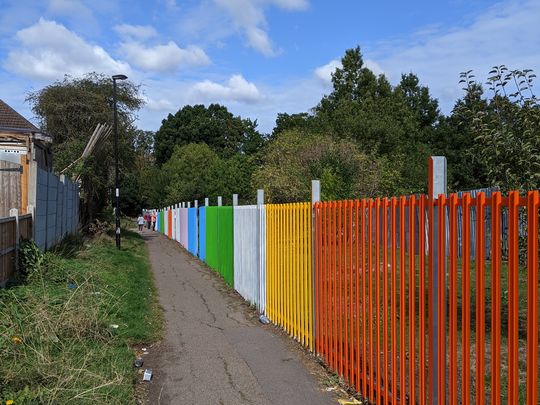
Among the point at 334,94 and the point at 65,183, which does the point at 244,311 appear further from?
the point at 334,94

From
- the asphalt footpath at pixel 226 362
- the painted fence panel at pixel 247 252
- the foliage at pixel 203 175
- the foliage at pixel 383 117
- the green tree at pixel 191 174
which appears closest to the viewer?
the asphalt footpath at pixel 226 362

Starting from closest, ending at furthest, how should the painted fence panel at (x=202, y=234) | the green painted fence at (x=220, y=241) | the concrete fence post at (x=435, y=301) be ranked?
the concrete fence post at (x=435, y=301), the green painted fence at (x=220, y=241), the painted fence panel at (x=202, y=234)

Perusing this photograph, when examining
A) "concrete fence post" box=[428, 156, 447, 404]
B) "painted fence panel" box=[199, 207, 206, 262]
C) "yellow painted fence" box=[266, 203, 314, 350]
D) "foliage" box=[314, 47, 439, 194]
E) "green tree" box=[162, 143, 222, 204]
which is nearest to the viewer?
"concrete fence post" box=[428, 156, 447, 404]

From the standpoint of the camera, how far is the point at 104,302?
786 centimetres

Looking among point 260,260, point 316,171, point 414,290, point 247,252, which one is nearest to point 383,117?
point 316,171

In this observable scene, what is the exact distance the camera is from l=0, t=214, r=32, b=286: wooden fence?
839 cm

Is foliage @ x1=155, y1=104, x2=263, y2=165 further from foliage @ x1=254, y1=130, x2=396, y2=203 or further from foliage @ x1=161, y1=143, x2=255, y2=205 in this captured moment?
foliage @ x1=254, y1=130, x2=396, y2=203

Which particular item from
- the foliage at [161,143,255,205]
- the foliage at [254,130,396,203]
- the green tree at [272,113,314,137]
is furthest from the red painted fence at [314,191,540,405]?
the green tree at [272,113,314,137]

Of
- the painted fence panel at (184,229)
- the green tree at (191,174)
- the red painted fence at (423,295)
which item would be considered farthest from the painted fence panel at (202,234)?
the green tree at (191,174)

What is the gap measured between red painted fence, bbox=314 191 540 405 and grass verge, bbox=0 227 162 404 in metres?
2.15

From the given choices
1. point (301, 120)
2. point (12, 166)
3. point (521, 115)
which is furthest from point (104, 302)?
point (301, 120)

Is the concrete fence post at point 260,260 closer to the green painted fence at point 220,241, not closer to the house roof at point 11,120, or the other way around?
the green painted fence at point 220,241

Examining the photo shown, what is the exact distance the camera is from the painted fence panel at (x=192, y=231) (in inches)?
828

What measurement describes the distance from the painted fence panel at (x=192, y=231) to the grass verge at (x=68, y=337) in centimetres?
1046
